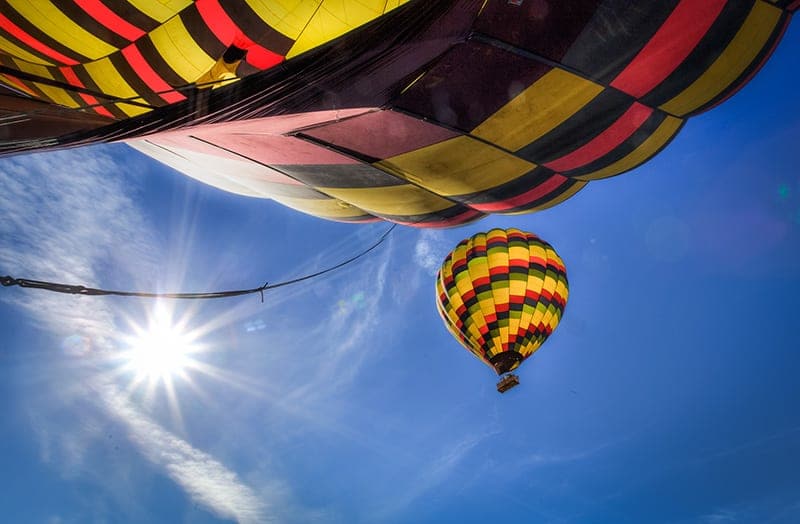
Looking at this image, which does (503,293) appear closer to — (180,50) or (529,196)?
(529,196)

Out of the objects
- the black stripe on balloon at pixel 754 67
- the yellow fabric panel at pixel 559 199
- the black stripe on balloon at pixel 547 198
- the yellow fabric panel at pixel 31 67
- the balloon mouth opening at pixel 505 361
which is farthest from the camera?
the balloon mouth opening at pixel 505 361

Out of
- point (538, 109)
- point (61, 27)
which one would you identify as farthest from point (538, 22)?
point (61, 27)

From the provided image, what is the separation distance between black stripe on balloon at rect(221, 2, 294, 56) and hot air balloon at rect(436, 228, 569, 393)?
5.84m

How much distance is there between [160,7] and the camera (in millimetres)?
1970

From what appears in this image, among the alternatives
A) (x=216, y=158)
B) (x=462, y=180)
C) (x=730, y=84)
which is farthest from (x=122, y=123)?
(x=730, y=84)

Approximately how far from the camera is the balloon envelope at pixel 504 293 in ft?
Answer: 24.1

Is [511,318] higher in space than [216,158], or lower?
higher

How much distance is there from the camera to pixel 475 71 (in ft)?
7.73

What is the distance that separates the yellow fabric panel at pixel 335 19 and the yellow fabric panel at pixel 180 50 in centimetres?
51

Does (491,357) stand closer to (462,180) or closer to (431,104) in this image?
(462,180)

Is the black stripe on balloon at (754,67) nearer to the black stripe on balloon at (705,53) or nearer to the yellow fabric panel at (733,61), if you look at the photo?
the yellow fabric panel at (733,61)

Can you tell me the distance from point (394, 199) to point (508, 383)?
5589mm

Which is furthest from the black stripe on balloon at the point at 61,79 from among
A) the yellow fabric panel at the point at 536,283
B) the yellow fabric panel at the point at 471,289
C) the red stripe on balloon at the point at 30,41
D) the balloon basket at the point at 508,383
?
the balloon basket at the point at 508,383

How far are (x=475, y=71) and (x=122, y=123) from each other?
158cm
